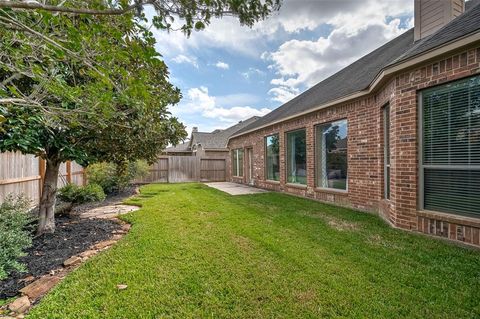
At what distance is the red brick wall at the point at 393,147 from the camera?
3.87m

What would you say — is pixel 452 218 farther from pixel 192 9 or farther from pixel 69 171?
pixel 69 171

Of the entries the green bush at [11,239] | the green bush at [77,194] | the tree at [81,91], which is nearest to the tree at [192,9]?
the tree at [81,91]

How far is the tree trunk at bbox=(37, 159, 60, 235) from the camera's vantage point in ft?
15.0

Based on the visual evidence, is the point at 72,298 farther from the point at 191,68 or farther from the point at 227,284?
the point at 191,68

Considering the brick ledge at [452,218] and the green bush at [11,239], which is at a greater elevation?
the brick ledge at [452,218]

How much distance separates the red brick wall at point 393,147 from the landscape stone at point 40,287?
19.1 ft

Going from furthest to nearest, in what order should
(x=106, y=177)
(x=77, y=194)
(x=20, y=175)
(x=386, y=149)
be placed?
1. (x=106, y=177)
2. (x=77, y=194)
3. (x=20, y=175)
4. (x=386, y=149)

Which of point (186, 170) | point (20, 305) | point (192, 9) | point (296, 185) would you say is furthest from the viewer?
point (186, 170)

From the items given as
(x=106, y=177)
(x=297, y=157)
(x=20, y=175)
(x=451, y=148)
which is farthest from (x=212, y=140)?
(x=451, y=148)

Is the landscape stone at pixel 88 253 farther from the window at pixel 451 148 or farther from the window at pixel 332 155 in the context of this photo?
the window at pixel 332 155

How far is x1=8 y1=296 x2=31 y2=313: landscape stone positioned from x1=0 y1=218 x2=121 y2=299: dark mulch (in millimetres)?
276

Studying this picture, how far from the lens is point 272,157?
36.2 ft

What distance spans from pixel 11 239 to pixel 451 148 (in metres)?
7.03

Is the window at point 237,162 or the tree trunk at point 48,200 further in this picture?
the window at point 237,162
